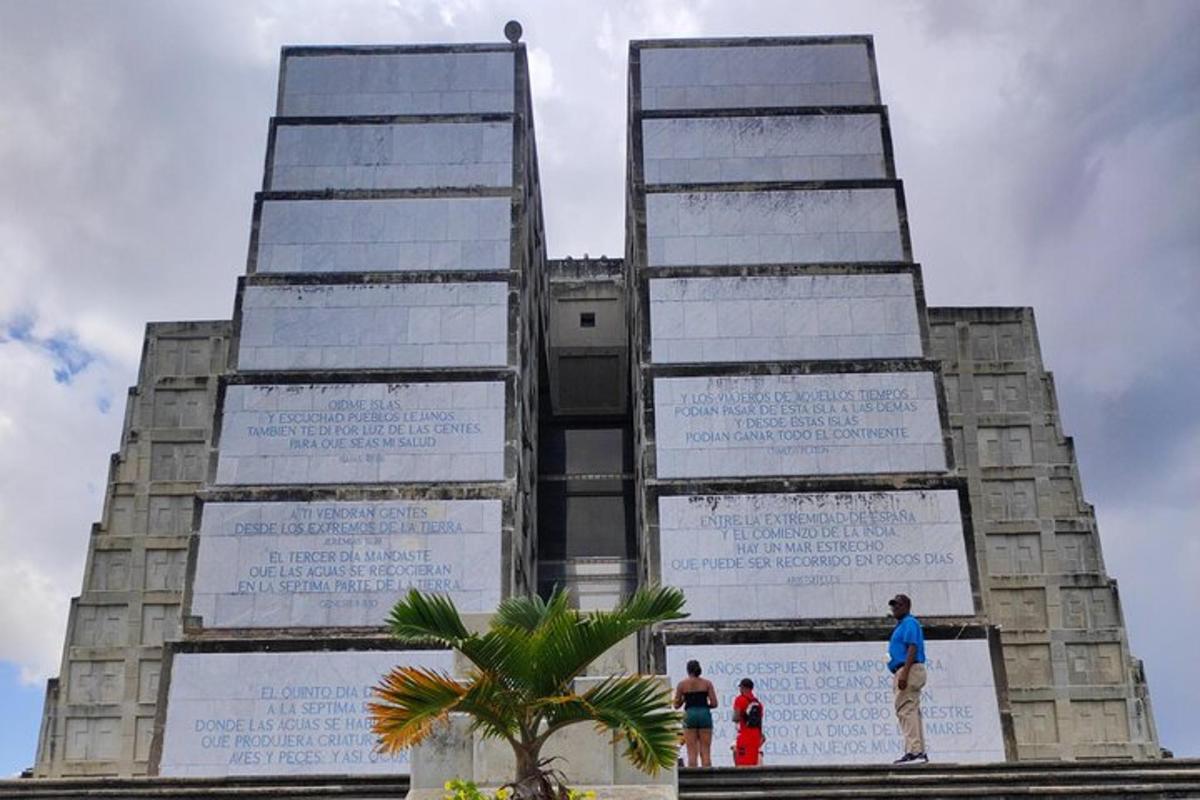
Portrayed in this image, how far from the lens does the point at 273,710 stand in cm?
2661

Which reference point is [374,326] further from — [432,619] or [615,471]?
[432,619]

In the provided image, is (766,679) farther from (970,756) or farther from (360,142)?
(360,142)

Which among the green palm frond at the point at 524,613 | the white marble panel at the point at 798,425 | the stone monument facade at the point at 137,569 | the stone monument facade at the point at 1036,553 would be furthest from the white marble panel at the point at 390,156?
the green palm frond at the point at 524,613

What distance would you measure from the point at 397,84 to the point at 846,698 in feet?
60.3

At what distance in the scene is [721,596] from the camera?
27.6 metres

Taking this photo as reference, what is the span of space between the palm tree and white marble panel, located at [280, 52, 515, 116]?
83.0 feet

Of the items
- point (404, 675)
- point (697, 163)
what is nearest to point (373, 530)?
point (697, 163)

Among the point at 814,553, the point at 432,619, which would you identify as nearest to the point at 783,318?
the point at 814,553

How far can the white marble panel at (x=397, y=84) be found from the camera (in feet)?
110

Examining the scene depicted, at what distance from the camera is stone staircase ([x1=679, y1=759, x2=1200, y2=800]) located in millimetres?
11695

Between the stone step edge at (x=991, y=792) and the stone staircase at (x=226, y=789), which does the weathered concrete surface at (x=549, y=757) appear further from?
the stone staircase at (x=226, y=789)

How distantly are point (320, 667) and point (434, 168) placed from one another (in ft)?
40.4

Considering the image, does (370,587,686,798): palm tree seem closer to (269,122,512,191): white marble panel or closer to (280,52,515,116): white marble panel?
(269,122,512,191): white marble panel

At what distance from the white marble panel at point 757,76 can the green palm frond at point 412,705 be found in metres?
26.1
